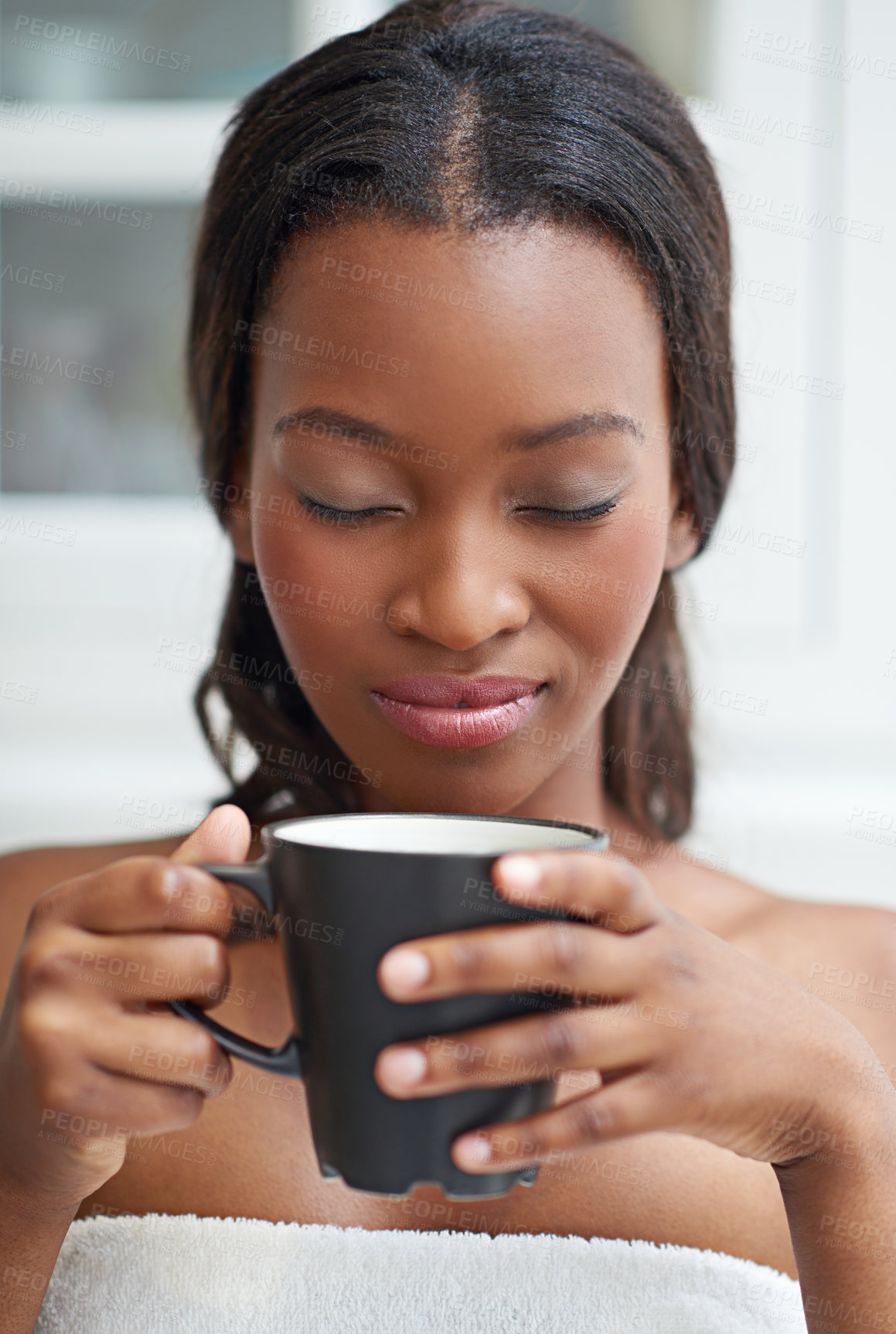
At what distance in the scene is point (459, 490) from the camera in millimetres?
659

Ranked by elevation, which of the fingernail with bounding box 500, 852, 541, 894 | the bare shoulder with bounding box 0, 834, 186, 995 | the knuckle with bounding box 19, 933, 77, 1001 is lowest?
the bare shoulder with bounding box 0, 834, 186, 995

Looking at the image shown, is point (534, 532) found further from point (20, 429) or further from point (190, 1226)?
point (20, 429)

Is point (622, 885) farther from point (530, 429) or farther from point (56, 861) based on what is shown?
point (56, 861)

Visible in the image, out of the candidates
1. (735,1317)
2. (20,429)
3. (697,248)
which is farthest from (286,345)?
(20,429)

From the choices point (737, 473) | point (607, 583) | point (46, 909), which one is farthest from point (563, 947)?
point (737, 473)

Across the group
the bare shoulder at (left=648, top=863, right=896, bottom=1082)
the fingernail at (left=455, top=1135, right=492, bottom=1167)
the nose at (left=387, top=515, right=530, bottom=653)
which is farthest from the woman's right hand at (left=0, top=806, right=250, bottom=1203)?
the bare shoulder at (left=648, top=863, right=896, bottom=1082)

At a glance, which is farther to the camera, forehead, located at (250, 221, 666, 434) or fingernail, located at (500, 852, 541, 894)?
forehead, located at (250, 221, 666, 434)

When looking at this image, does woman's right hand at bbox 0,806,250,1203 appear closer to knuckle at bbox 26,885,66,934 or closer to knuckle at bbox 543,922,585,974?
knuckle at bbox 26,885,66,934

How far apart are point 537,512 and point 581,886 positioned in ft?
1.06

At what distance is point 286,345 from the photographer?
75 centimetres

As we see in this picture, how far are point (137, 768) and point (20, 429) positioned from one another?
1.63 ft

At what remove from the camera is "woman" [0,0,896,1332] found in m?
0.47

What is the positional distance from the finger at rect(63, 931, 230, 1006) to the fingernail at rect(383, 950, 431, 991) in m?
0.09

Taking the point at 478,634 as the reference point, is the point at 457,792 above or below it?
below
